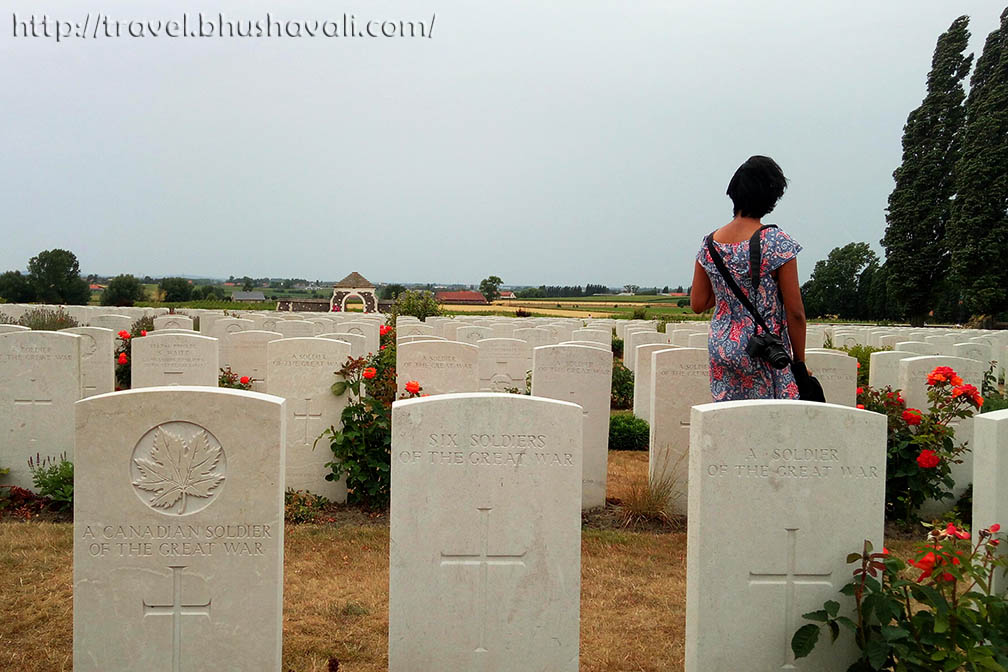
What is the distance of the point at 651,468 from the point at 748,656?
3.51 meters

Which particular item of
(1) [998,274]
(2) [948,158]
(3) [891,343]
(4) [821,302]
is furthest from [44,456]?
(4) [821,302]

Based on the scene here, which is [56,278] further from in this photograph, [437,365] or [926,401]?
[926,401]

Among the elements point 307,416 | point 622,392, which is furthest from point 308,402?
point 622,392

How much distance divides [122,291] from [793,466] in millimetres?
59235

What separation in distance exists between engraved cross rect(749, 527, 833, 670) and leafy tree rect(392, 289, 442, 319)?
2347cm

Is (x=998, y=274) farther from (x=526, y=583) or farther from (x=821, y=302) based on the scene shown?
(x=821, y=302)

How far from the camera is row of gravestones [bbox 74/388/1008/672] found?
304cm

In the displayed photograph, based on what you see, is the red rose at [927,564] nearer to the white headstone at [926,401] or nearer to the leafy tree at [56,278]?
the white headstone at [926,401]

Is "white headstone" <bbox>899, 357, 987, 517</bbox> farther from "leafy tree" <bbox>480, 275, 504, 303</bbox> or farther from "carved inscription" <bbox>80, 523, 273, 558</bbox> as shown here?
"leafy tree" <bbox>480, 275, 504, 303</bbox>

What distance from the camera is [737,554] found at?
3078mm

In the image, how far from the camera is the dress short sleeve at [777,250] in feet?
12.3

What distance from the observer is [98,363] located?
864 centimetres

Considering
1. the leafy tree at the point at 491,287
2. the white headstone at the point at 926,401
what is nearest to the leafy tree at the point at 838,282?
the leafy tree at the point at 491,287

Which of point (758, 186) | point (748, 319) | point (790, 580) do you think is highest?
point (758, 186)
